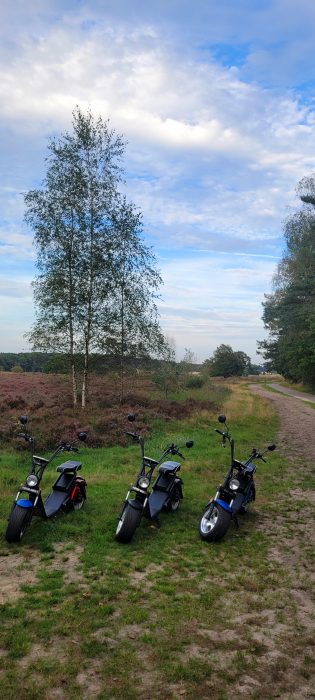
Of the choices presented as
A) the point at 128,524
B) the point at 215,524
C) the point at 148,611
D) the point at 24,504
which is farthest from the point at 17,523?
the point at 215,524

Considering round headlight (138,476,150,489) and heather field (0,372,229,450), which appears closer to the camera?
round headlight (138,476,150,489)

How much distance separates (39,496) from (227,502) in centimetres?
294

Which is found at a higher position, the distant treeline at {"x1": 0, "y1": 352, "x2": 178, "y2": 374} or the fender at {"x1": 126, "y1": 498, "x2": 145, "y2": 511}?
the distant treeline at {"x1": 0, "y1": 352, "x2": 178, "y2": 374}

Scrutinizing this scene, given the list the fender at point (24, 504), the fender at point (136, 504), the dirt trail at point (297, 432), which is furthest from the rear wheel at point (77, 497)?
the dirt trail at point (297, 432)

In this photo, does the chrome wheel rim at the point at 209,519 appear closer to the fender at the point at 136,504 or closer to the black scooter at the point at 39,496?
the fender at the point at 136,504

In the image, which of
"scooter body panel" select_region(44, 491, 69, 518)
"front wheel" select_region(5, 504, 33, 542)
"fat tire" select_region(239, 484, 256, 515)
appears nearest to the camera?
"front wheel" select_region(5, 504, 33, 542)

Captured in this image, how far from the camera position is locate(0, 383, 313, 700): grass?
380 cm

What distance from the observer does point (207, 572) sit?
19.9ft

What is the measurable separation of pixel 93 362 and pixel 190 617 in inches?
678

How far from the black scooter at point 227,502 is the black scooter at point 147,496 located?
2.62 feet

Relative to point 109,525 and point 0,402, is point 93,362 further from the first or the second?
point 109,525

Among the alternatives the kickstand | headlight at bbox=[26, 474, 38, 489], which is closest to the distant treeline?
the kickstand

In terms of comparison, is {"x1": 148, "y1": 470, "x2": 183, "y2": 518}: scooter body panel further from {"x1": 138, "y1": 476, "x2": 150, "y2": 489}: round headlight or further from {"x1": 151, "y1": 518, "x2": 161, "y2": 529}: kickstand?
{"x1": 138, "y1": 476, "x2": 150, "y2": 489}: round headlight

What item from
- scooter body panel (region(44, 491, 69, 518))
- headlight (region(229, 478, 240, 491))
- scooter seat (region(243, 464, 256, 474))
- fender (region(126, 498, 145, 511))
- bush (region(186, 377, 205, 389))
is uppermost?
bush (region(186, 377, 205, 389))
